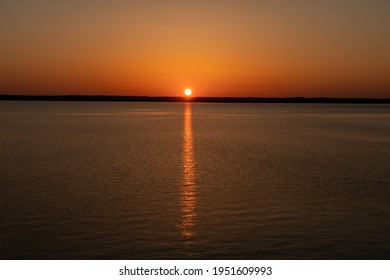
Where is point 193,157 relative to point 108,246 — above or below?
above

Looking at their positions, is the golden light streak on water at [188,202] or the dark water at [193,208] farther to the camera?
the golden light streak on water at [188,202]

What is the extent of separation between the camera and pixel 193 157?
131ft

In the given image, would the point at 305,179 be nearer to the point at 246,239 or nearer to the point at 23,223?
the point at 246,239

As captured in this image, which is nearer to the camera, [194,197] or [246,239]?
[246,239]

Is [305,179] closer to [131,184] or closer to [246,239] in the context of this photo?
[131,184]

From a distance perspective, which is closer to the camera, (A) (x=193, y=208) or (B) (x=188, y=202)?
(A) (x=193, y=208)

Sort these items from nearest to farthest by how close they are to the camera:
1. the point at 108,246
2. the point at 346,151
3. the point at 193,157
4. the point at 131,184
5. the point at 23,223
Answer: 1. the point at 108,246
2. the point at 23,223
3. the point at 131,184
4. the point at 193,157
5. the point at 346,151

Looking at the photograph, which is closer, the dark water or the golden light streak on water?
the dark water

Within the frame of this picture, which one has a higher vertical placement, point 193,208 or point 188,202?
point 188,202

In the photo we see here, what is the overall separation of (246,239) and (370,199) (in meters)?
8.61
